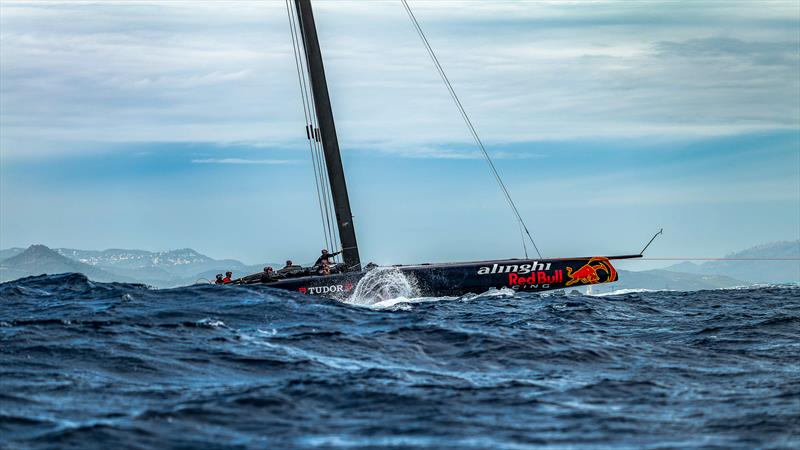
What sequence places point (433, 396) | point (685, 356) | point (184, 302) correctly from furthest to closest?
1. point (184, 302)
2. point (685, 356)
3. point (433, 396)

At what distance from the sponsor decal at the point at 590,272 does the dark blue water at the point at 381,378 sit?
6869mm

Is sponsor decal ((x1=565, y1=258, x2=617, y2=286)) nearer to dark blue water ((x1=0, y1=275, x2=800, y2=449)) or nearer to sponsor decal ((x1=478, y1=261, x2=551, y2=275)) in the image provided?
sponsor decal ((x1=478, y1=261, x2=551, y2=275))

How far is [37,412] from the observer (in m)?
9.29

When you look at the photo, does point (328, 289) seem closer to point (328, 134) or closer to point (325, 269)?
point (325, 269)

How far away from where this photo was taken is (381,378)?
11.2 m

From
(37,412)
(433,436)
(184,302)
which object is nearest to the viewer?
(433,436)

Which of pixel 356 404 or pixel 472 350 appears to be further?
pixel 472 350

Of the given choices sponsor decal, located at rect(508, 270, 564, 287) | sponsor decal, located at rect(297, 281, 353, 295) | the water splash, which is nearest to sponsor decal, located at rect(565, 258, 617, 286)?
sponsor decal, located at rect(508, 270, 564, 287)

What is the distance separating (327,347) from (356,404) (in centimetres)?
433

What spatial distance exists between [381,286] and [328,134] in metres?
5.22

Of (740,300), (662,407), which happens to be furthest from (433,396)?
(740,300)

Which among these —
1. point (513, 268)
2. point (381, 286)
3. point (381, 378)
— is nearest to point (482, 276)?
point (513, 268)

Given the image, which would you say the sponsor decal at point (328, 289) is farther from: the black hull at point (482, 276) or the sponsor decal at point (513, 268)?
the sponsor decal at point (513, 268)

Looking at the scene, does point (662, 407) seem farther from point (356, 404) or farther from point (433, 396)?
point (356, 404)
